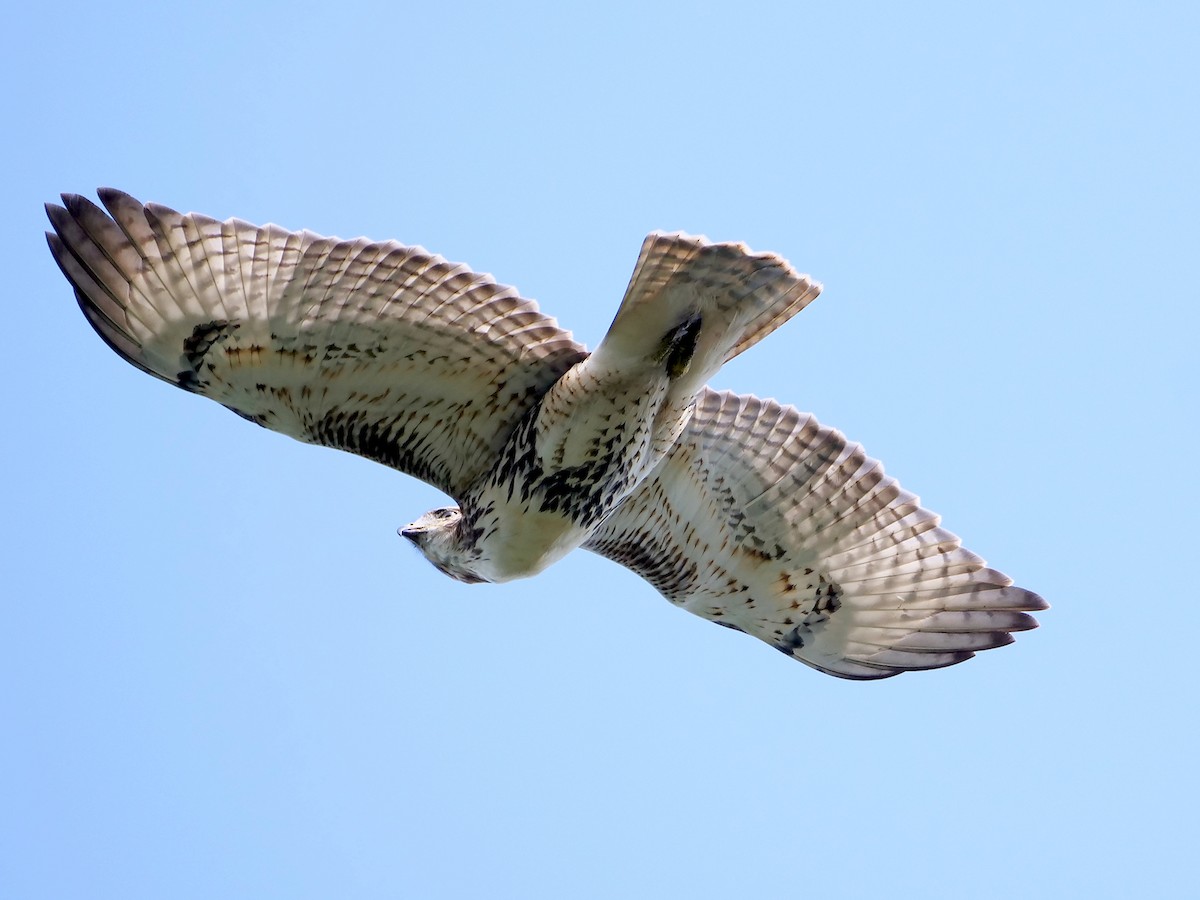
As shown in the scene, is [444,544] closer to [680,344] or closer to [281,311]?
[281,311]

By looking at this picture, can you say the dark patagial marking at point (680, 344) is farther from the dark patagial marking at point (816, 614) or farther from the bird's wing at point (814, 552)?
the dark patagial marking at point (816, 614)

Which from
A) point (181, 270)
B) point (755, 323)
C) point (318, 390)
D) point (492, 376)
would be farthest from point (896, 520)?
point (181, 270)

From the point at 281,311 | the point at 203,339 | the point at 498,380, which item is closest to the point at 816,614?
the point at 498,380

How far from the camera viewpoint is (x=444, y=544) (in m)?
8.50

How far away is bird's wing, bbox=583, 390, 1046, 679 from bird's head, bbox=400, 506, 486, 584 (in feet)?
3.11

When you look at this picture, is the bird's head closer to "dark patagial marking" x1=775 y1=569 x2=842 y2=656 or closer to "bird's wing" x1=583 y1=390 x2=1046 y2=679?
"bird's wing" x1=583 y1=390 x2=1046 y2=679

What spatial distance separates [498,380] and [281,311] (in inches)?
44.9

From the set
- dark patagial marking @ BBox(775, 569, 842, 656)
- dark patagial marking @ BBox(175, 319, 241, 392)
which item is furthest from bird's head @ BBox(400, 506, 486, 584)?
dark patagial marking @ BBox(775, 569, 842, 656)

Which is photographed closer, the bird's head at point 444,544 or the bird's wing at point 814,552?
the bird's head at point 444,544

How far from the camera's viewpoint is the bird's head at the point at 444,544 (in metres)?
8.47

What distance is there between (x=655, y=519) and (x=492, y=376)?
1.52 metres

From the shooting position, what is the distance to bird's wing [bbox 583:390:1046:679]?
912cm

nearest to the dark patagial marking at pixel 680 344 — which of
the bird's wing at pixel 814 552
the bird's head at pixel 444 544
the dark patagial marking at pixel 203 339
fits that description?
the bird's wing at pixel 814 552

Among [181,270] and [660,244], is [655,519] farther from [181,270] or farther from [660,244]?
[181,270]
